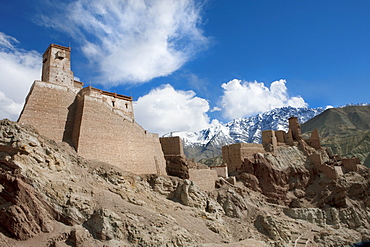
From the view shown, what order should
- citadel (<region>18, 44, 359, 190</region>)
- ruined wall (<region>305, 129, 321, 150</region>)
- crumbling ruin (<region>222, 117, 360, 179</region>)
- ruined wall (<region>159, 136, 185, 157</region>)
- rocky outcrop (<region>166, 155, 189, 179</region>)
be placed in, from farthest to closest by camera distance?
ruined wall (<region>305, 129, 321, 150</region>), crumbling ruin (<region>222, 117, 360, 179</region>), ruined wall (<region>159, 136, 185, 157</region>), rocky outcrop (<region>166, 155, 189, 179</region>), citadel (<region>18, 44, 359, 190</region>)

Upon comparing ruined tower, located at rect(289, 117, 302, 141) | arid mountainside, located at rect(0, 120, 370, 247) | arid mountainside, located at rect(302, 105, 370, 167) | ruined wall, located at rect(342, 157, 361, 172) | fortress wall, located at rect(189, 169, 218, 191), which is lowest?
arid mountainside, located at rect(0, 120, 370, 247)

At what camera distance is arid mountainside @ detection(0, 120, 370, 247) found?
21.3 metres

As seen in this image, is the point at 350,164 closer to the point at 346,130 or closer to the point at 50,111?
the point at 50,111

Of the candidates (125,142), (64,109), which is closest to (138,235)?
(125,142)

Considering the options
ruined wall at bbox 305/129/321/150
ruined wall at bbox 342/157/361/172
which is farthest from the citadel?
ruined wall at bbox 342/157/361/172

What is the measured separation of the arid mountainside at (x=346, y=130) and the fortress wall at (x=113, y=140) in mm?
75649

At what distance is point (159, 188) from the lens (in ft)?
112

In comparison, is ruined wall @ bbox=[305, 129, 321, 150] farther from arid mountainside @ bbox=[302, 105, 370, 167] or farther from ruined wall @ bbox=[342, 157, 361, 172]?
arid mountainside @ bbox=[302, 105, 370, 167]

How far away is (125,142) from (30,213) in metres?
14.9

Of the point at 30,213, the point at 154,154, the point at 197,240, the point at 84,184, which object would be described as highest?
the point at 154,154

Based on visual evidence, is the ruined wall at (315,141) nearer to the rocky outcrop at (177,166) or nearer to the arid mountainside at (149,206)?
the arid mountainside at (149,206)

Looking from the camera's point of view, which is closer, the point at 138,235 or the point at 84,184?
the point at 138,235

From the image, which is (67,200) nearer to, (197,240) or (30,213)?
(30,213)

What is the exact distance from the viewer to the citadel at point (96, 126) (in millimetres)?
30406
